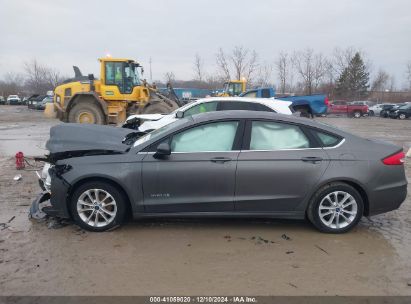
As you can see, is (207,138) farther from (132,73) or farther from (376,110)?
(376,110)

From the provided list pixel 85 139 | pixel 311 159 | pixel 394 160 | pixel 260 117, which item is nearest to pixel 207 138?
pixel 260 117

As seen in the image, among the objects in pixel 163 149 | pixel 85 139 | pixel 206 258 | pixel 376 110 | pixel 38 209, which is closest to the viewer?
pixel 206 258

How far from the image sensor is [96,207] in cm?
481

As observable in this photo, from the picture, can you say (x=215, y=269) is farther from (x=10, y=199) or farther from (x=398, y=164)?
(x=10, y=199)

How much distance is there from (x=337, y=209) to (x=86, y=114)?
42.0 feet

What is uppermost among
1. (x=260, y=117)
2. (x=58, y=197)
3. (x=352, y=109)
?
(x=260, y=117)

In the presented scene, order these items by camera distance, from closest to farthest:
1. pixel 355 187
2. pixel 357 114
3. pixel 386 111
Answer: pixel 355 187 → pixel 357 114 → pixel 386 111

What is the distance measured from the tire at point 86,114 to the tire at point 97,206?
11233mm

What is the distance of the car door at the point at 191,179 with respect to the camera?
15.4 ft

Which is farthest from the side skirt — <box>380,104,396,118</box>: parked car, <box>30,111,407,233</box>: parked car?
<box>380,104,396,118</box>: parked car

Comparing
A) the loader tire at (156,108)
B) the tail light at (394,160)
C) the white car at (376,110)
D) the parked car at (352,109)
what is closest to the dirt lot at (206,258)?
the tail light at (394,160)

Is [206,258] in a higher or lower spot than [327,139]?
lower

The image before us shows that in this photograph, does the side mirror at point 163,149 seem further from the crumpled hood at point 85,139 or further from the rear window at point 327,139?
the rear window at point 327,139

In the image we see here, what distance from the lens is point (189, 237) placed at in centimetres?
469
